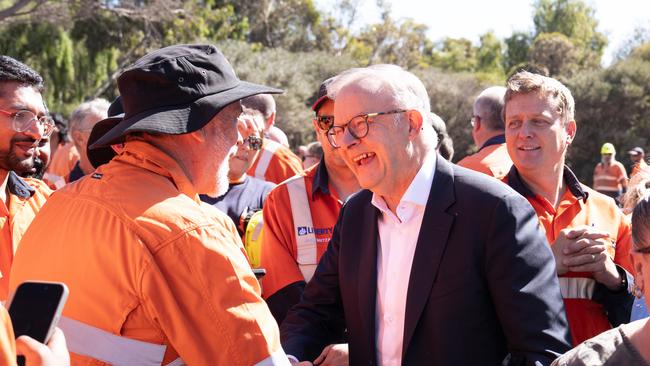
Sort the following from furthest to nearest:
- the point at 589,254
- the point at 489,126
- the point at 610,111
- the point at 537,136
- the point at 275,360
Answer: the point at 610,111, the point at 489,126, the point at 537,136, the point at 589,254, the point at 275,360

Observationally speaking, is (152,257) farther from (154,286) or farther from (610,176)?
(610,176)

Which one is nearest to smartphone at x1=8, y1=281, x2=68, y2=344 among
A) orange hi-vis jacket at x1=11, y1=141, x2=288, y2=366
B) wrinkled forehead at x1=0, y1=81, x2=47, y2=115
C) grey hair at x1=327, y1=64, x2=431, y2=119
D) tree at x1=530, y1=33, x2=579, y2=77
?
orange hi-vis jacket at x1=11, y1=141, x2=288, y2=366

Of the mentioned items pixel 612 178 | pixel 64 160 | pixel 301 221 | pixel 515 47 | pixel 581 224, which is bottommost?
pixel 515 47

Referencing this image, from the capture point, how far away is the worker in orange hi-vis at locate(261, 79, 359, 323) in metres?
4.04

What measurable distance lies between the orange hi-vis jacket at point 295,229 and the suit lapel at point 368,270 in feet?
3.41

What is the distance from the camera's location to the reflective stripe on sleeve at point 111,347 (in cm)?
212

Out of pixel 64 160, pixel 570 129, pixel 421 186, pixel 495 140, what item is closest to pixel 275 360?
pixel 421 186

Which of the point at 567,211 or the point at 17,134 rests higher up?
the point at 17,134

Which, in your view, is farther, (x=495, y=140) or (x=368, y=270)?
(x=495, y=140)

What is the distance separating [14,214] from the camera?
3695mm

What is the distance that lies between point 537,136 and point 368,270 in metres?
1.38

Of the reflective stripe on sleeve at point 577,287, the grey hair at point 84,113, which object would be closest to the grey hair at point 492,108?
the reflective stripe on sleeve at point 577,287

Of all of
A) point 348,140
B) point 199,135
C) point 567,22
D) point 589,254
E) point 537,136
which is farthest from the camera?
point 567,22

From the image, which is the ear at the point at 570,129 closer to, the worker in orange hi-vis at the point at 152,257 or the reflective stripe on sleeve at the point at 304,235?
the reflective stripe on sleeve at the point at 304,235
